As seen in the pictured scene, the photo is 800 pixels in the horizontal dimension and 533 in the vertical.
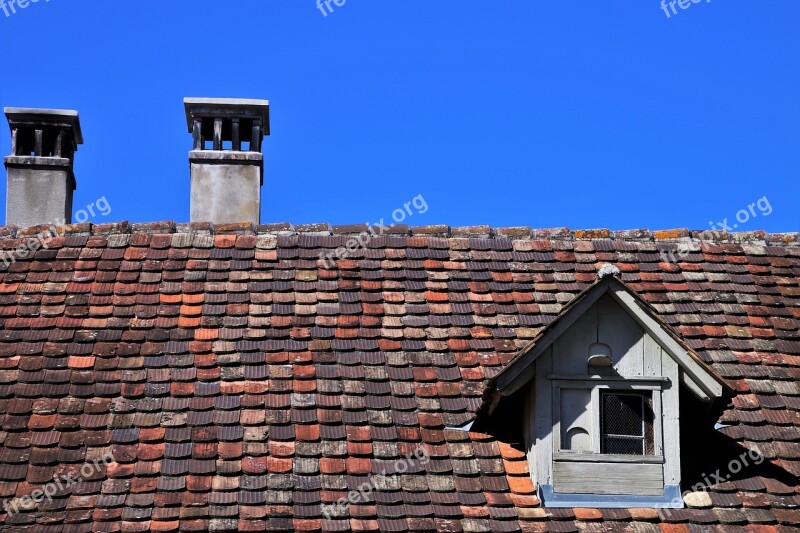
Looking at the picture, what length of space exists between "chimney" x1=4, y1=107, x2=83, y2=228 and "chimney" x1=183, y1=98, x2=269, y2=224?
125 centimetres

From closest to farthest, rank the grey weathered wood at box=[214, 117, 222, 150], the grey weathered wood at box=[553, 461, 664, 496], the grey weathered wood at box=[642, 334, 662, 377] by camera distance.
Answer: the grey weathered wood at box=[553, 461, 664, 496]
the grey weathered wood at box=[642, 334, 662, 377]
the grey weathered wood at box=[214, 117, 222, 150]

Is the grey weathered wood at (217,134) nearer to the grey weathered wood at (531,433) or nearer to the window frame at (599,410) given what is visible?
the grey weathered wood at (531,433)

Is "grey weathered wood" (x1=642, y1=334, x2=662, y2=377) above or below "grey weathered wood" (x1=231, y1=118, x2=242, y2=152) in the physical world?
below

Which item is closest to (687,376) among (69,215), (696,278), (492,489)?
(492,489)

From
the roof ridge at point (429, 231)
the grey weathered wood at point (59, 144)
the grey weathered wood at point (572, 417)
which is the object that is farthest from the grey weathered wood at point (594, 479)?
the grey weathered wood at point (59, 144)

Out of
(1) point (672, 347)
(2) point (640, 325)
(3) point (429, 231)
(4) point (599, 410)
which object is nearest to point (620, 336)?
(2) point (640, 325)

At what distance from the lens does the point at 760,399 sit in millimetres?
9531

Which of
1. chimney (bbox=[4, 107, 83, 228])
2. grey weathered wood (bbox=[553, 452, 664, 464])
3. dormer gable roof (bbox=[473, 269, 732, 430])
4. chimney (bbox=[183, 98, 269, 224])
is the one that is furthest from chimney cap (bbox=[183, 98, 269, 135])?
grey weathered wood (bbox=[553, 452, 664, 464])

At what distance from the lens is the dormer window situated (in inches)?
336

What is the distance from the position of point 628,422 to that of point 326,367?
2.35 m

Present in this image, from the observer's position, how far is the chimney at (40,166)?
11.8m

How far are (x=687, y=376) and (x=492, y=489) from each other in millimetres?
1597

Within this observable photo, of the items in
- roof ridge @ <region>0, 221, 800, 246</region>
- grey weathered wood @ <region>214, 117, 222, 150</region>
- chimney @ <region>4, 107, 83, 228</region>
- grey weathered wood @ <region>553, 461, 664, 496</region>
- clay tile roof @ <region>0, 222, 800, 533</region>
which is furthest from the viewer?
grey weathered wood @ <region>214, 117, 222, 150</region>

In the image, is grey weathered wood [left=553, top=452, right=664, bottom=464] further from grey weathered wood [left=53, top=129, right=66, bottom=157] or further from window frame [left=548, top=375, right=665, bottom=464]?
grey weathered wood [left=53, top=129, right=66, bottom=157]
